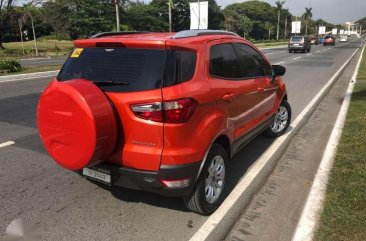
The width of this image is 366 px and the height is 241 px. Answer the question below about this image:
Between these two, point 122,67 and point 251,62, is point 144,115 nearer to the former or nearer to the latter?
point 122,67

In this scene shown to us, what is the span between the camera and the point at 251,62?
5.07 metres

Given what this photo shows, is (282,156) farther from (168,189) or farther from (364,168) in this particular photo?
(168,189)

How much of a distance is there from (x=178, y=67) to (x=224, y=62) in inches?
38.2

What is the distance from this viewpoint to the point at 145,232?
139 inches

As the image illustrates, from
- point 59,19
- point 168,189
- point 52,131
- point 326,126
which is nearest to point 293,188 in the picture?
point 168,189

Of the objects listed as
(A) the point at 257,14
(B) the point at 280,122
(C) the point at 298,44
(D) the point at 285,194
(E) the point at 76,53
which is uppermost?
(A) the point at 257,14

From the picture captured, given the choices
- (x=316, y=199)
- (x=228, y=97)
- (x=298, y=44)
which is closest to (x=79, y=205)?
(x=228, y=97)

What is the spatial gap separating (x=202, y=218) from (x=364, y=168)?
8.16ft

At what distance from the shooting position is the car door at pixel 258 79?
4871mm

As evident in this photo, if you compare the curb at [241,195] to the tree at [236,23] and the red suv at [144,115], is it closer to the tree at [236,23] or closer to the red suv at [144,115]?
the red suv at [144,115]

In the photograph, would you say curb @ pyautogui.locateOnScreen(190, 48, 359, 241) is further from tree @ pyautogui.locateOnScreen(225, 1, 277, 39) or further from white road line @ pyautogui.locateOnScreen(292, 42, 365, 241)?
tree @ pyautogui.locateOnScreen(225, 1, 277, 39)

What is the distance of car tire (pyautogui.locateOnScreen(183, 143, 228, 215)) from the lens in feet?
12.2

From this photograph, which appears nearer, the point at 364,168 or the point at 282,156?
the point at 364,168

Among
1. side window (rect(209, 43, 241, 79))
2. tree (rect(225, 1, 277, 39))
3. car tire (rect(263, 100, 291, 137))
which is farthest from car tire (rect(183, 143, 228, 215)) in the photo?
tree (rect(225, 1, 277, 39))
